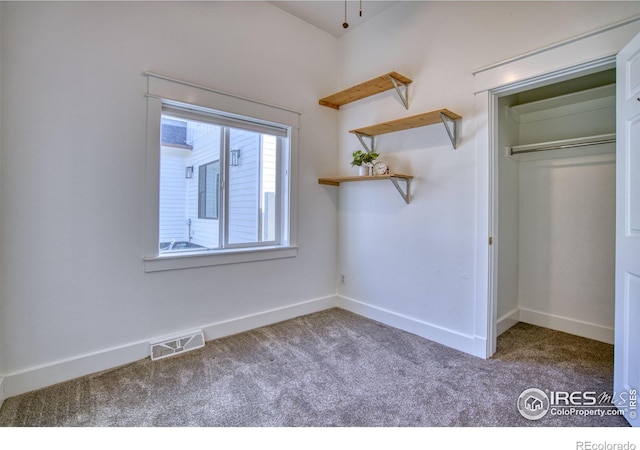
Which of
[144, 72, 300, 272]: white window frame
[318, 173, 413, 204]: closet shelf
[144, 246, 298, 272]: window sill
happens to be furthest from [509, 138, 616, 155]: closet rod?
[144, 246, 298, 272]: window sill

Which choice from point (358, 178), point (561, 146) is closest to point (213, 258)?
point (358, 178)

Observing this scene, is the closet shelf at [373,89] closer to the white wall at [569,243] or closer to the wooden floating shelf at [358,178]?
the wooden floating shelf at [358,178]

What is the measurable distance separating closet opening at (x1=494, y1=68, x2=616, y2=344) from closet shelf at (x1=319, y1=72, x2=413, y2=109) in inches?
31.3

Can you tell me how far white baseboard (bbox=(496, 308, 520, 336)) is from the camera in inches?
112

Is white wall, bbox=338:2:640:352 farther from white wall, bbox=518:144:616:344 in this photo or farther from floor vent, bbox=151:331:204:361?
floor vent, bbox=151:331:204:361

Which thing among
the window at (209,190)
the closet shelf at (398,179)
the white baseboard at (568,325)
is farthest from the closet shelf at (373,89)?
the white baseboard at (568,325)

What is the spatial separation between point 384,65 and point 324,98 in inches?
26.3

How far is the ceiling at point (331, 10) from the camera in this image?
9.60 ft

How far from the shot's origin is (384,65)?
3.03 metres

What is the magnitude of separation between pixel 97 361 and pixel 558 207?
160 inches

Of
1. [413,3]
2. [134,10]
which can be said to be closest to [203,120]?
[134,10]

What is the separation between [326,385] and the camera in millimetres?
1965

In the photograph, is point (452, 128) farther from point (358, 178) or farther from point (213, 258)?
point (213, 258)

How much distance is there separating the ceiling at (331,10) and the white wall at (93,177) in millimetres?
344
